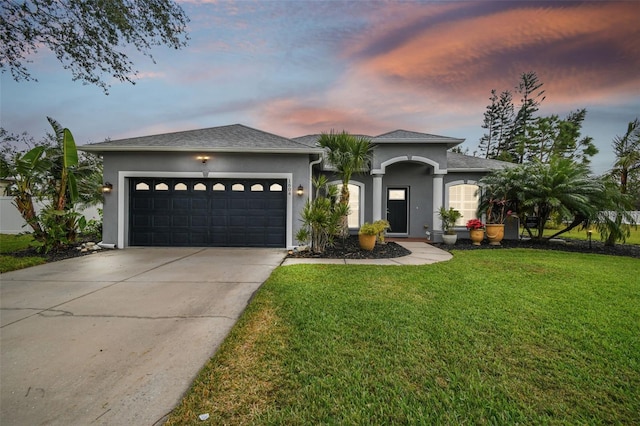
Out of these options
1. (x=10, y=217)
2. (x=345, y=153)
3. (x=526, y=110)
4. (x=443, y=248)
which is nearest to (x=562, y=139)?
(x=526, y=110)

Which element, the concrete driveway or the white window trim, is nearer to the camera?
the concrete driveway

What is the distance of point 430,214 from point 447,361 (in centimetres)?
1014

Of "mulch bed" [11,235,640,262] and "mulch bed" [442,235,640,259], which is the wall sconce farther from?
"mulch bed" [442,235,640,259]

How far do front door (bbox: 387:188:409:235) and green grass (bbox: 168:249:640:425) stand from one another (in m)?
7.39

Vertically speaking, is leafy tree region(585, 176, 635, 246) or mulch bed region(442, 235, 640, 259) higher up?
leafy tree region(585, 176, 635, 246)

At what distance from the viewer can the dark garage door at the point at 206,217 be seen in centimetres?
893

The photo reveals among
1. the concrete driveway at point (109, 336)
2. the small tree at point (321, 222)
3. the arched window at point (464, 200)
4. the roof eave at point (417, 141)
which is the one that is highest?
the roof eave at point (417, 141)

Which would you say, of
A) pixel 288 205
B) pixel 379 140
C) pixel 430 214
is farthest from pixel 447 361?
pixel 430 214

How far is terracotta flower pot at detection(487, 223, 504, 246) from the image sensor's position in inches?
385

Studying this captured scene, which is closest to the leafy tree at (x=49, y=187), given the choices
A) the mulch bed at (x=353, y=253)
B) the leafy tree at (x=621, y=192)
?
the mulch bed at (x=353, y=253)

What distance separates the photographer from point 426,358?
2.50 meters

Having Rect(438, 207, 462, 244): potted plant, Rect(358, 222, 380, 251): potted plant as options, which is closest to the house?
Rect(358, 222, 380, 251): potted plant

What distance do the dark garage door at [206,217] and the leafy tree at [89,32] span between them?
3651 mm

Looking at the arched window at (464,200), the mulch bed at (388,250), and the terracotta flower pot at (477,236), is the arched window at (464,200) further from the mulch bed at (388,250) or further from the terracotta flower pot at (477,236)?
the terracotta flower pot at (477,236)
